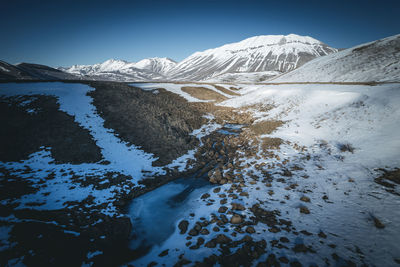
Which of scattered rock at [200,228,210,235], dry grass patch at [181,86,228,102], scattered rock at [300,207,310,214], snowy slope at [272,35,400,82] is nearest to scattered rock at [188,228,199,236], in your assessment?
scattered rock at [200,228,210,235]

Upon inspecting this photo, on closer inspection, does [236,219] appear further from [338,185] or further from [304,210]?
[338,185]

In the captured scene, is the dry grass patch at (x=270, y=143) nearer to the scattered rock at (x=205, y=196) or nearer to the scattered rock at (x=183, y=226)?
the scattered rock at (x=205, y=196)

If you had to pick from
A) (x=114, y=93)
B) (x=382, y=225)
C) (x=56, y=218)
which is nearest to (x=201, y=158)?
(x=56, y=218)

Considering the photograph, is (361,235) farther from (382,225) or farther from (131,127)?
(131,127)

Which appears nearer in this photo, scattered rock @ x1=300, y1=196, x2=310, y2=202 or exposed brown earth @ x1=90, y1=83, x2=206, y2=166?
scattered rock @ x1=300, y1=196, x2=310, y2=202

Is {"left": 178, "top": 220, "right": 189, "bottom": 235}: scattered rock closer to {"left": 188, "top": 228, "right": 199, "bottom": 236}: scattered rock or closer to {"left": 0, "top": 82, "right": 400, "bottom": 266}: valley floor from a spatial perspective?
{"left": 0, "top": 82, "right": 400, "bottom": 266}: valley floor

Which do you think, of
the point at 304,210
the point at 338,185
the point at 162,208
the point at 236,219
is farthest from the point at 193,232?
the point at 338,185
